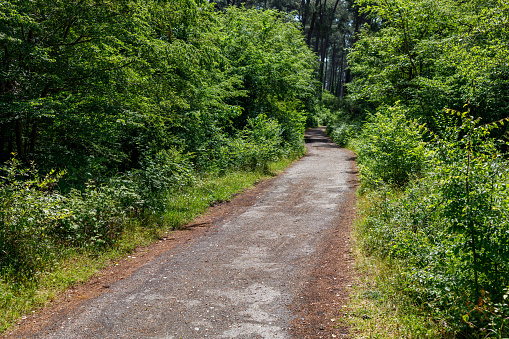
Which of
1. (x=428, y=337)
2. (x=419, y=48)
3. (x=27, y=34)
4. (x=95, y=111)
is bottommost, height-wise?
(x=428, y=337)

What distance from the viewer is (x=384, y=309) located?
4.26 meters

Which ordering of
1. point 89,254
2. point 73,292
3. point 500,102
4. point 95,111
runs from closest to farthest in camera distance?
1. point 73,292
2. point 89,254
3. point 95,111
4. point 500,102

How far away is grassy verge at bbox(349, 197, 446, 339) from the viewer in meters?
3.79

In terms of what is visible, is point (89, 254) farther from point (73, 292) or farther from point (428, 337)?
point (428, 337)

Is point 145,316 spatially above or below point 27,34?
below

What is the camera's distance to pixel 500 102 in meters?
11.5

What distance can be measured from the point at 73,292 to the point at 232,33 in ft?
58.0

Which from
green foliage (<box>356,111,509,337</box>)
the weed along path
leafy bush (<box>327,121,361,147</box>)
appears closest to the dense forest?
green foliage (<box>356,111,509,337</box>)

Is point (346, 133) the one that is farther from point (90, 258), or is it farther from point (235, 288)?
point (90, 258)

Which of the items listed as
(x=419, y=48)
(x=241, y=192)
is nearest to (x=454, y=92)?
(x=419, y=48)

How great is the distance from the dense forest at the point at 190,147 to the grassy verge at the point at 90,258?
67mm

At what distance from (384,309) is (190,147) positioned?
1066cm

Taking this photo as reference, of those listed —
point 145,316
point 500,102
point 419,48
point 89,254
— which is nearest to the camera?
point 145,316

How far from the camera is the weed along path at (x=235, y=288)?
410cm
